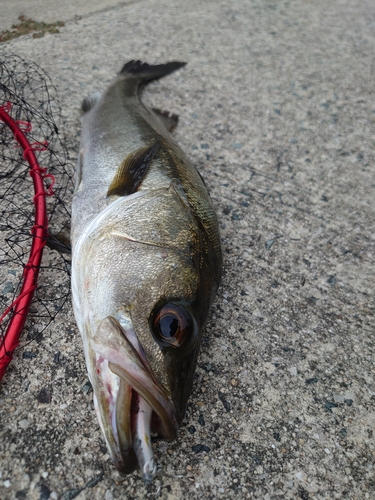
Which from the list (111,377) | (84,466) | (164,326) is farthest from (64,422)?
(164,326)

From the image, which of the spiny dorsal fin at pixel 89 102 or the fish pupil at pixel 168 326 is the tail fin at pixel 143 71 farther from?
the fish pupil at pixel 168 326

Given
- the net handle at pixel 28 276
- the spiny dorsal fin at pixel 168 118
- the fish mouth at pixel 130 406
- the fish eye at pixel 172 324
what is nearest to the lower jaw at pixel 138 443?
the fish mouth at pixel 130 406

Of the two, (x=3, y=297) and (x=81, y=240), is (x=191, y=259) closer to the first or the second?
(x=81, y=240)

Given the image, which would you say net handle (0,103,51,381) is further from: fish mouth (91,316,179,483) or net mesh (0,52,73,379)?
fish mouth (91,316,179,483)

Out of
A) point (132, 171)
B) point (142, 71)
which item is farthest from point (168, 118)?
point (132, 171)

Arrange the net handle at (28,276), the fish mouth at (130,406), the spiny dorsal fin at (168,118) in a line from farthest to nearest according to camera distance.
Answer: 1. the spiny dorsal fin at (168,118)
2. the net handle at (28,276)
3. the fish mouth at (130,406)

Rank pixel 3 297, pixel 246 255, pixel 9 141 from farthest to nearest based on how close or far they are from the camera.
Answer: pixel 9 141, pixel 246 255, pixel 3 297


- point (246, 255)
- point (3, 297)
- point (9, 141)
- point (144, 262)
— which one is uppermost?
point (9, 141)

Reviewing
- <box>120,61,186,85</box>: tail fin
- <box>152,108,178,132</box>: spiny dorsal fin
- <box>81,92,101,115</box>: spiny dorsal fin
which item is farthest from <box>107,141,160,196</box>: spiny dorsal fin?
<box>120,61,186,85</box>: tail fin
